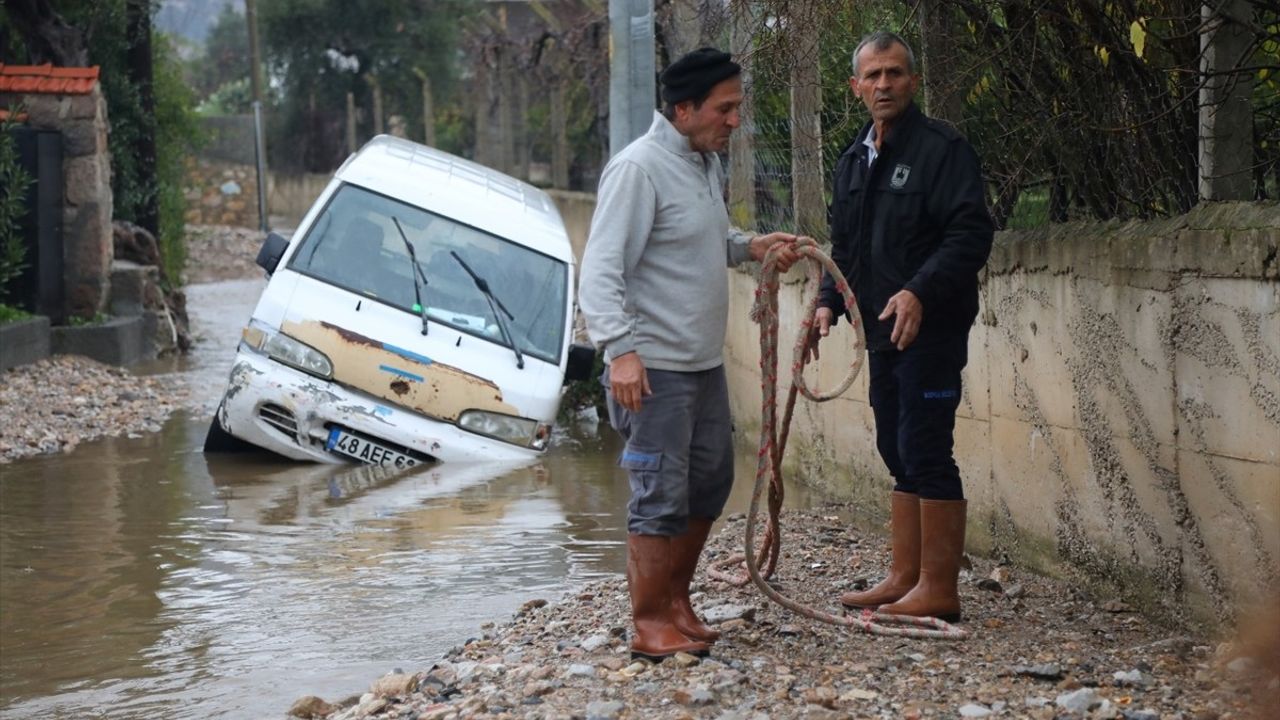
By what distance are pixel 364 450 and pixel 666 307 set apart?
5.69 metres

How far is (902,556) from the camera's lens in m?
5.63

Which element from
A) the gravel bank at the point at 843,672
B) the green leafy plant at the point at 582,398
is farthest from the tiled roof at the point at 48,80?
the gravel bank at the point at 843,672

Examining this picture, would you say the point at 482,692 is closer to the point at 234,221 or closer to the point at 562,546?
the point at 562,546

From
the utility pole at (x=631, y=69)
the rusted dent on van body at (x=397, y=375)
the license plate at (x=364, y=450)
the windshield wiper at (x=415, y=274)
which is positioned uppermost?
the utility pole at (x=631, y=69)

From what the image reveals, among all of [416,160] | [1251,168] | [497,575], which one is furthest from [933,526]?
[416,160]

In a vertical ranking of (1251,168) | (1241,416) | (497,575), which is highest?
(1251,168)

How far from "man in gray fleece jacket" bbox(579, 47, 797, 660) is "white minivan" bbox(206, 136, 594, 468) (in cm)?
543

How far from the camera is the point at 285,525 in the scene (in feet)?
29.2

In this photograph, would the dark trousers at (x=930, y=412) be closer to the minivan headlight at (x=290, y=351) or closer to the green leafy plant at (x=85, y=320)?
the minivan headlight at (x=290, y=351)

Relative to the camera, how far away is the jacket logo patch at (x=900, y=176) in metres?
5.32

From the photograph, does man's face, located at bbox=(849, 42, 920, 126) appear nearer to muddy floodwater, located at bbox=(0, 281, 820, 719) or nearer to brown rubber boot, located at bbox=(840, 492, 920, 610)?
brown rubber boot, located at bbox=(840, 492, 920, 610)

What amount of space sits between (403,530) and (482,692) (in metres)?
3.84

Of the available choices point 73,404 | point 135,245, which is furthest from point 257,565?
point 135,245

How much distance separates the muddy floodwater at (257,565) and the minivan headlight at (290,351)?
661 mm
